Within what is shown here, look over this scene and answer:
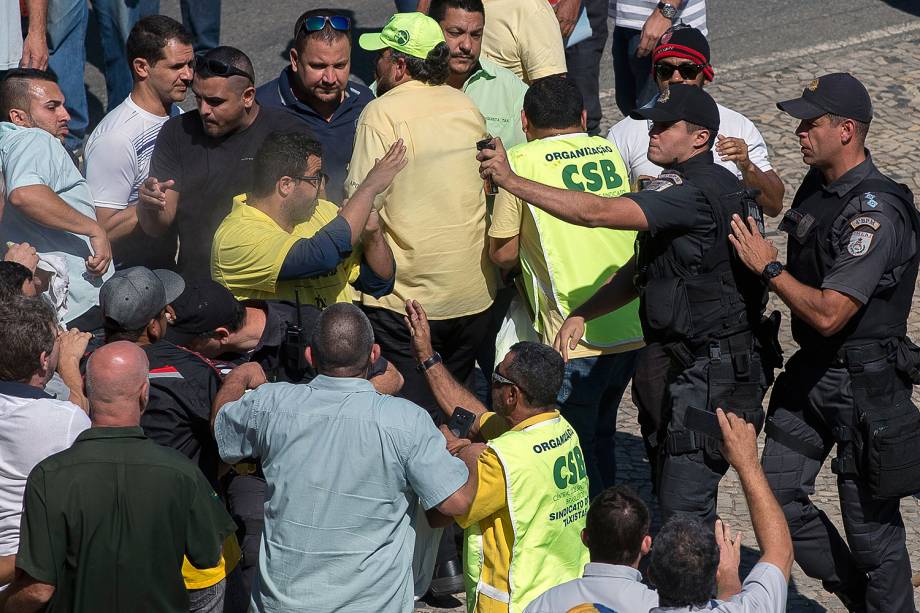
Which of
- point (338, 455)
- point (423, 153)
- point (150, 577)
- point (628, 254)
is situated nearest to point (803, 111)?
point (628, 254)

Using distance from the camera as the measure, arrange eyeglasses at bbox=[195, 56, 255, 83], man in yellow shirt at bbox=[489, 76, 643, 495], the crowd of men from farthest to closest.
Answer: eyeglasses at bbox=[195, 56, 255, 83], man in yellow shirt at bbox=[489, 76, 643, 495], the crowd of men

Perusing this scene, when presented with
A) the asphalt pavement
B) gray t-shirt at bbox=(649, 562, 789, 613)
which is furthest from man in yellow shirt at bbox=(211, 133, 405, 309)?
the asphalt pavement

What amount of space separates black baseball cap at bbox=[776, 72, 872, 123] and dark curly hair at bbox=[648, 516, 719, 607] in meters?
2.21

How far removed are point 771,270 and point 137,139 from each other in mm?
3106

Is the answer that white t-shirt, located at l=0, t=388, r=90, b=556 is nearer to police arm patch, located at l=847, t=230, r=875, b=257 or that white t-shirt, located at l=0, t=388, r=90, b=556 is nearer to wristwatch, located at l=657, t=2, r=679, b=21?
police arm patch, located at l=847, t=230, r=875, b=257

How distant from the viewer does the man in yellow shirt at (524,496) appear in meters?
4.27

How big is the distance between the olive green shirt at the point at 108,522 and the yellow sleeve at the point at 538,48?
398 cm

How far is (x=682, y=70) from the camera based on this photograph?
641cm

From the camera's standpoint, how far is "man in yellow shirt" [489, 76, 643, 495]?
5656 mm

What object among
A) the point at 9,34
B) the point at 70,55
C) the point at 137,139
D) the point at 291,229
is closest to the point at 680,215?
the point at 291,229

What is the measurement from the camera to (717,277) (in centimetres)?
515

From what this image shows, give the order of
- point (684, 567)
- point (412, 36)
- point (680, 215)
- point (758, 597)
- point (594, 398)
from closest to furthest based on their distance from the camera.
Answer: point (684, 567)
point (758, 597)
point (680, 215)
point (412, 36)
point (594, 398)

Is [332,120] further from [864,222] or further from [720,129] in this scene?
[864,222]

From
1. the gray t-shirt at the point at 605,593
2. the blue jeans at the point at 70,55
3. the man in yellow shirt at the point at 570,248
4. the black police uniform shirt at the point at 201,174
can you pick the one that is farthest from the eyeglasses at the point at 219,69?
the gray t-shirt at the point at 605,593
